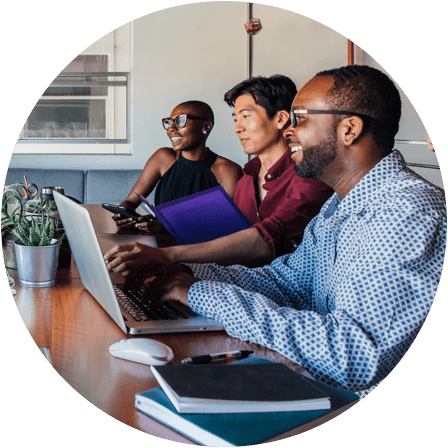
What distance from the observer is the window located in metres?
2.18

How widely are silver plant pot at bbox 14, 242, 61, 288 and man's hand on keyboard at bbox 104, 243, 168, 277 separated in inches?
8.1

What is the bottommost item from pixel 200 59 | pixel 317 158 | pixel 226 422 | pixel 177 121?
pixel 226 422

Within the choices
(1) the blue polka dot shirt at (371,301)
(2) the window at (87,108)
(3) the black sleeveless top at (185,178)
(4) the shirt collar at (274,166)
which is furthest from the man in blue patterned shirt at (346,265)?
(2) the window at (87,108)

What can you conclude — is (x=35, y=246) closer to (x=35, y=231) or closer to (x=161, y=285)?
(x=35, y=231)

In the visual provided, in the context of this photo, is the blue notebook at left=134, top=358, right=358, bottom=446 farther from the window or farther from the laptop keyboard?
the window

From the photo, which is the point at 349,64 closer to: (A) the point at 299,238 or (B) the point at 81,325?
(A) the point at 299,238

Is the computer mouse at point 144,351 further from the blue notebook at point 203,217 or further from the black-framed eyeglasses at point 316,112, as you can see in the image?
the black-framed eyeglasses at point 316,112

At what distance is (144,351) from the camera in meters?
1.36

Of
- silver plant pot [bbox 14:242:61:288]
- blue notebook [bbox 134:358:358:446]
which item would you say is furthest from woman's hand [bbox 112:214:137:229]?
blue notebook [bbox 134:358:358:446]

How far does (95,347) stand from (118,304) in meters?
0.13

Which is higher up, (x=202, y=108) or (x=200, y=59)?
(x=200, y=59)

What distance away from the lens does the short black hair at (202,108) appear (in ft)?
7.11

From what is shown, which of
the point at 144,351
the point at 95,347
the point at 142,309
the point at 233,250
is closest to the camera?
the point at 144,351

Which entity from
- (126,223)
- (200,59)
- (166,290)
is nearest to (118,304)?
(166,290)
